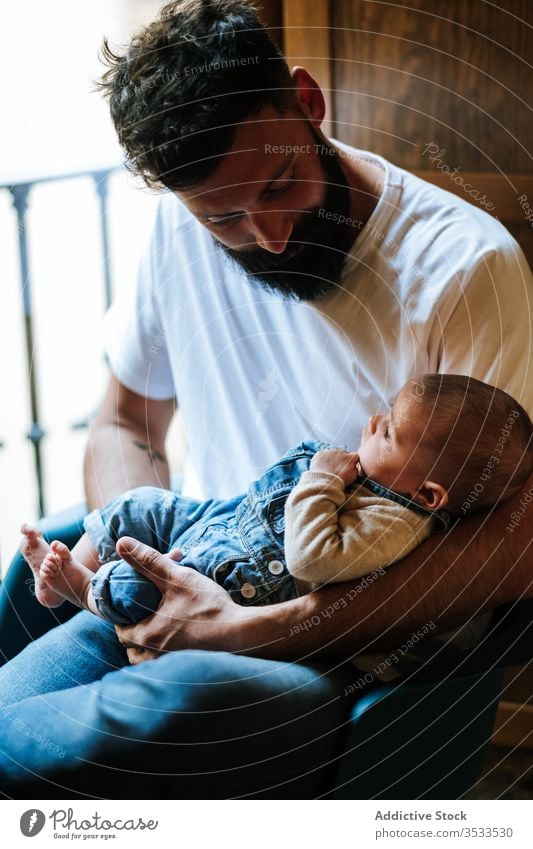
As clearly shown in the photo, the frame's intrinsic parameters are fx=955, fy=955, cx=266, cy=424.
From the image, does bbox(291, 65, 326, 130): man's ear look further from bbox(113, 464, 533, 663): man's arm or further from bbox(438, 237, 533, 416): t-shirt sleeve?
bbox(113, 464, 533, 663): man's arm

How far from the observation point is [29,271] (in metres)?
0.78

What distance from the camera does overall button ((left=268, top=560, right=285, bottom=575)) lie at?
642mm

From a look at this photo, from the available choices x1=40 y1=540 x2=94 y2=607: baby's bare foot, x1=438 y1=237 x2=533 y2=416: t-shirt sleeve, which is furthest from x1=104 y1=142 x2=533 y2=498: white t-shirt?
x1=40 y1=540 x2=94 y2=607: baby's bare foot

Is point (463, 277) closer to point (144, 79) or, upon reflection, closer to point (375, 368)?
point (375, 368)

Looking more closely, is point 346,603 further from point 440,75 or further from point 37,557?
point 440,75

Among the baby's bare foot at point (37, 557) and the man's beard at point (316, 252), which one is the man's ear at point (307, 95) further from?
the baby's bare foot at point (37, 557)

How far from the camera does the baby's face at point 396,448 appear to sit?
Result: 2.03ft

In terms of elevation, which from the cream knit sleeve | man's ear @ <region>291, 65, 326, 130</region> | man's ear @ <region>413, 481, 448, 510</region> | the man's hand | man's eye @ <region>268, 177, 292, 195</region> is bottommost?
the man's hand

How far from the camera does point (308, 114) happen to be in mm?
679

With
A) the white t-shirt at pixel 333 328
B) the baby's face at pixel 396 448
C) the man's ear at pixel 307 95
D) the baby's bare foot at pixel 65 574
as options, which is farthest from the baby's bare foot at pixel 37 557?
the man's ear at pixel 307 95

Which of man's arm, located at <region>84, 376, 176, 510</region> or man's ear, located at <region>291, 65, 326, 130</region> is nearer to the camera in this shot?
man's ear, located at <region>291, 65, 326, 130</region>

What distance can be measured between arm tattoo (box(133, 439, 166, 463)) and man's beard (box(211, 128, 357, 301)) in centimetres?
19
